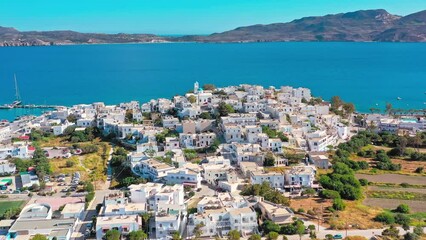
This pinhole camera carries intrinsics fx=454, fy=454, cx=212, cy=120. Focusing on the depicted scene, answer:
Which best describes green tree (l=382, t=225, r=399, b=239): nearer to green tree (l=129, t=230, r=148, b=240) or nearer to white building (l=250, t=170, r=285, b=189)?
white building (l=250, t=170, r=285, b=189)

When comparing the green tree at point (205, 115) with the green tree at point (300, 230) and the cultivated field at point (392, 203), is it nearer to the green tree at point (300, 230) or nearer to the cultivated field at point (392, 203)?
the cultivated field at point (392, 203)

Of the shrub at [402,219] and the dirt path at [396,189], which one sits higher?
the shrub at [402,219]

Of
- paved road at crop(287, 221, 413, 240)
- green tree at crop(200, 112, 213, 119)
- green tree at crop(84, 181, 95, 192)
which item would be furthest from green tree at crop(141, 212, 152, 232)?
green tree at crop(200, 112, 213, 119)

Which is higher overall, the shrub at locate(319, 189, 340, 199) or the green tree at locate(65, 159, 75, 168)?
the shrub at locate(319, 189, 340, 199)

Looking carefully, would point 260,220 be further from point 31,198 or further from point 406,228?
point 31,198

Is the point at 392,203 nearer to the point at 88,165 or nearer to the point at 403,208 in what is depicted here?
the point at 403,208

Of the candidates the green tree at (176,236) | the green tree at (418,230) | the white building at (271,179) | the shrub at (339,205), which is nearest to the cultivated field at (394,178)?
the white building at (271,179)

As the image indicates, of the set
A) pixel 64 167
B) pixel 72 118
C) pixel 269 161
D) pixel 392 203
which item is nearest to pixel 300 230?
pixel 392 203
